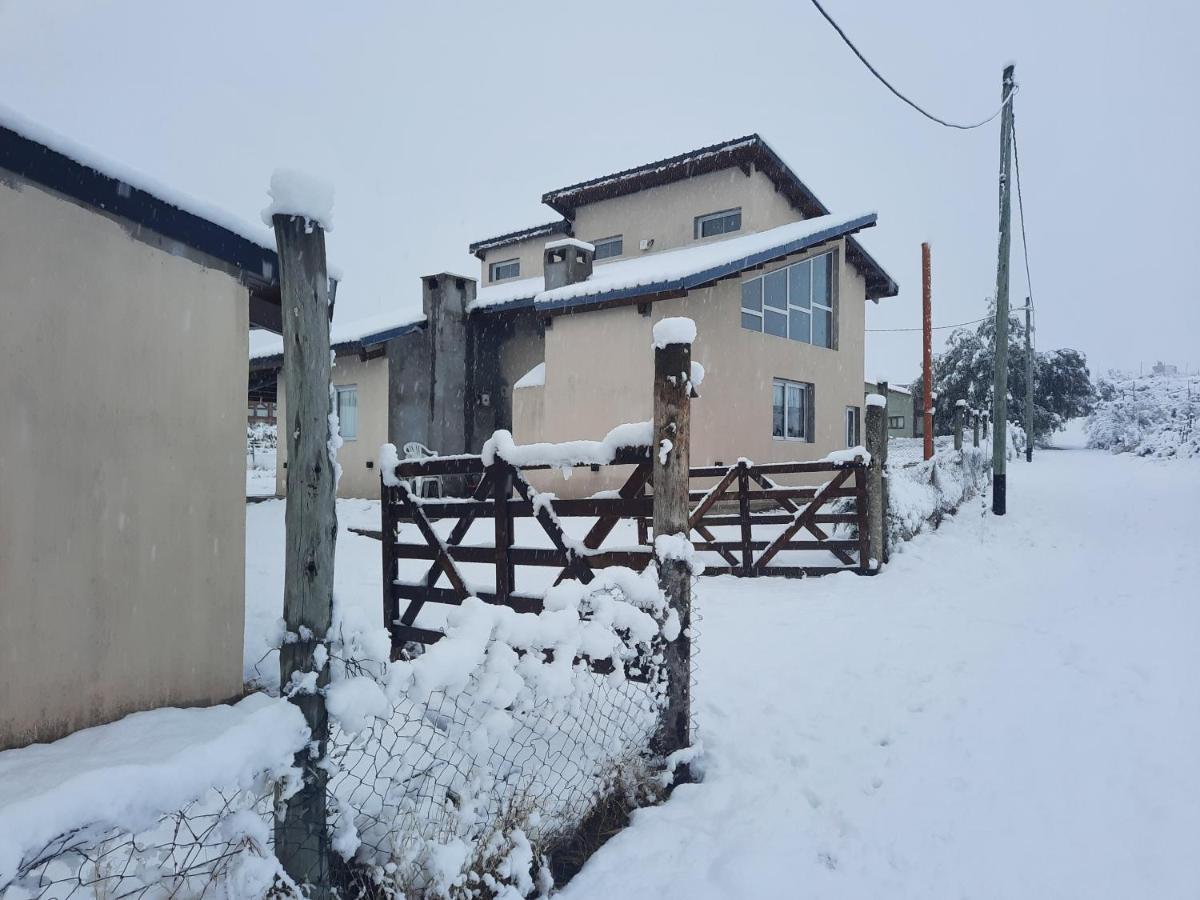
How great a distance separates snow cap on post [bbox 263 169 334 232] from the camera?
202 cm

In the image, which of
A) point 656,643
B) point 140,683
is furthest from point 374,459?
point 656,643

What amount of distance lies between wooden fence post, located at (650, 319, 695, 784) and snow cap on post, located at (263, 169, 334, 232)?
1783 millimetres

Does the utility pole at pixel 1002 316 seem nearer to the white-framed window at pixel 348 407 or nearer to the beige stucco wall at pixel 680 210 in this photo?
the beige stucco wall at pixel 680 210

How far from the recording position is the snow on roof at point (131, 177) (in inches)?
126

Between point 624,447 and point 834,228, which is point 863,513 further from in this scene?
point 834,228

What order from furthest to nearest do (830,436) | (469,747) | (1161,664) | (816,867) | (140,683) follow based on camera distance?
1. (830,436)
2. (1161,664)
3. (140,683)
4. (816,867)
5. (469,747)

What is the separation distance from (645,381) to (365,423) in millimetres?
6304

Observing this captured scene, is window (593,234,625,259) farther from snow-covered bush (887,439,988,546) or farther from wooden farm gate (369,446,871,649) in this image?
wooden farm gate (369,446,871,649)

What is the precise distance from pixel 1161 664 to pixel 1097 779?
6.71 feet

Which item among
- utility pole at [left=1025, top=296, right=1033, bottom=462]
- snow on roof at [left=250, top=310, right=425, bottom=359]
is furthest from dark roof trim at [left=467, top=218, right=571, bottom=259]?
utility pole at [left=1025, top=296, right=1033, bottom=462]

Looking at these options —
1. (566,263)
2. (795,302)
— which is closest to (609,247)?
(566,263)

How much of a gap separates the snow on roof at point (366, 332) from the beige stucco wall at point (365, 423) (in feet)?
2.12

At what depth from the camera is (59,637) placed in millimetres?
3459

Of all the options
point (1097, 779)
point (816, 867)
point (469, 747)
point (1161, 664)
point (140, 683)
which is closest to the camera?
point (469, 747)
